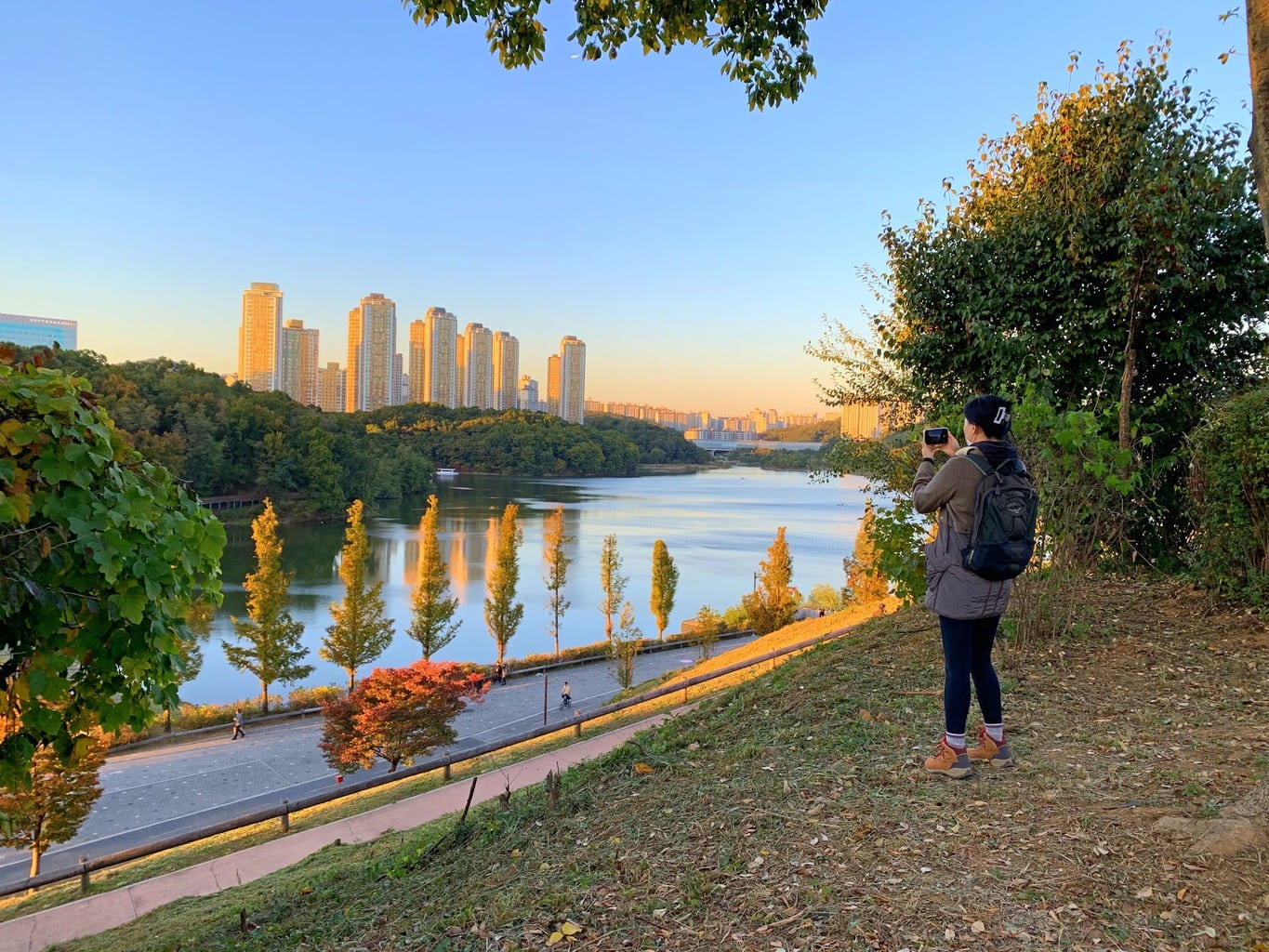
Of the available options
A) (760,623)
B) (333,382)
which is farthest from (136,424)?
(333,382)

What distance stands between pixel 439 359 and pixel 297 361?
23.7 meters

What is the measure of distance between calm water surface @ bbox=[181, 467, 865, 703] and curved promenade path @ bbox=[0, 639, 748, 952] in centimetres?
453

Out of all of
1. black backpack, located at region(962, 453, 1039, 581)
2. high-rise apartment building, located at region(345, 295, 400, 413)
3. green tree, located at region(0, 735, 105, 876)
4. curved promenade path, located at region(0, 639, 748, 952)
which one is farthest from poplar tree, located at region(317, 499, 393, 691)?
high-rise apartment building, located at region(345, 295, 400, 413)

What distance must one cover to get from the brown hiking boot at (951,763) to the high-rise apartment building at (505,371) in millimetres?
122417

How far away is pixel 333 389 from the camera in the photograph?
360 ft

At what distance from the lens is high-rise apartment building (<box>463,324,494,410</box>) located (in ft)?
398

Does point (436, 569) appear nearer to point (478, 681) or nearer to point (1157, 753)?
point (478, 681)

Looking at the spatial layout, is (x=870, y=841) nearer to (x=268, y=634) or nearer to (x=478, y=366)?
(x=268, y=634)

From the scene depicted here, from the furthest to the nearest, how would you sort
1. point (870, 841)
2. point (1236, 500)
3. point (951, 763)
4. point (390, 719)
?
point (390, 719) < point (1236, 500) < point (951, 763) < point (870, 841)

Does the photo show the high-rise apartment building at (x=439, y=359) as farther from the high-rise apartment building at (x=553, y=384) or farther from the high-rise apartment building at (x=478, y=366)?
the high-rise apartment building at (x=553, y=384)

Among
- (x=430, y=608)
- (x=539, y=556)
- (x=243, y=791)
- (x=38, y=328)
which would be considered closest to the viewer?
(x=243, y=791)

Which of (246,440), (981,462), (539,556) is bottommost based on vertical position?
(539,556)

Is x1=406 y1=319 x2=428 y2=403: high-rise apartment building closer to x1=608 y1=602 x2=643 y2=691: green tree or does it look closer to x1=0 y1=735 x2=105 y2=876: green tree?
x1=608 y1=602 x2=643 y2=691: green tree

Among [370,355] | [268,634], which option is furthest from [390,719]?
[370,355]
